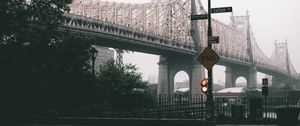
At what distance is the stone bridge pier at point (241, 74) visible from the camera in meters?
134

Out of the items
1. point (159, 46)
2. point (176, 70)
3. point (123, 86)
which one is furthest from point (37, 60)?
point (176, 70)

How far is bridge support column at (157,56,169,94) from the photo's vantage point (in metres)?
104

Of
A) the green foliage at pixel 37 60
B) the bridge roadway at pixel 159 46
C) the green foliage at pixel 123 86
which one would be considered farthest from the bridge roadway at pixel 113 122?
the bridge roadway at pixel 159 46

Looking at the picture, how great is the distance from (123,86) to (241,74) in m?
105

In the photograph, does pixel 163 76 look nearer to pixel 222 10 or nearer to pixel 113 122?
pixel 113 122

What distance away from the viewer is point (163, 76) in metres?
106

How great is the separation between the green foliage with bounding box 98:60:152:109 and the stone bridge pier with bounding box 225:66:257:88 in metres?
94.1

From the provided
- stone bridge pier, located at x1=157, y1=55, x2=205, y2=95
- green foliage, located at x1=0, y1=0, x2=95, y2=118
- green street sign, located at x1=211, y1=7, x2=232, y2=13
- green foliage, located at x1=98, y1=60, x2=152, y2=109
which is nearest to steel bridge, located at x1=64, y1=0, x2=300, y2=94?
stone bridge pier, located at x1=157, y1=55, x2=205, y2=95

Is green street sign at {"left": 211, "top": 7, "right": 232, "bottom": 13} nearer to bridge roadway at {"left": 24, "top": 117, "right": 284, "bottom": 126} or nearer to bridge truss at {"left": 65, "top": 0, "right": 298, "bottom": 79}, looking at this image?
bridge roadway at {"left": 24, "top": 117, "right": 284, "bottom": 126}

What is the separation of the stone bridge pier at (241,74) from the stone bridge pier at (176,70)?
3438 centimetres

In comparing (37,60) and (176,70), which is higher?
(176,70)

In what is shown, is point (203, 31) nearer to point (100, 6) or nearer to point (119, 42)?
point (100, 6)

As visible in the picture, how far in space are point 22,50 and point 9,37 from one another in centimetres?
121

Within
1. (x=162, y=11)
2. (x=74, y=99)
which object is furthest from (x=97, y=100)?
(x=162, y=11)
